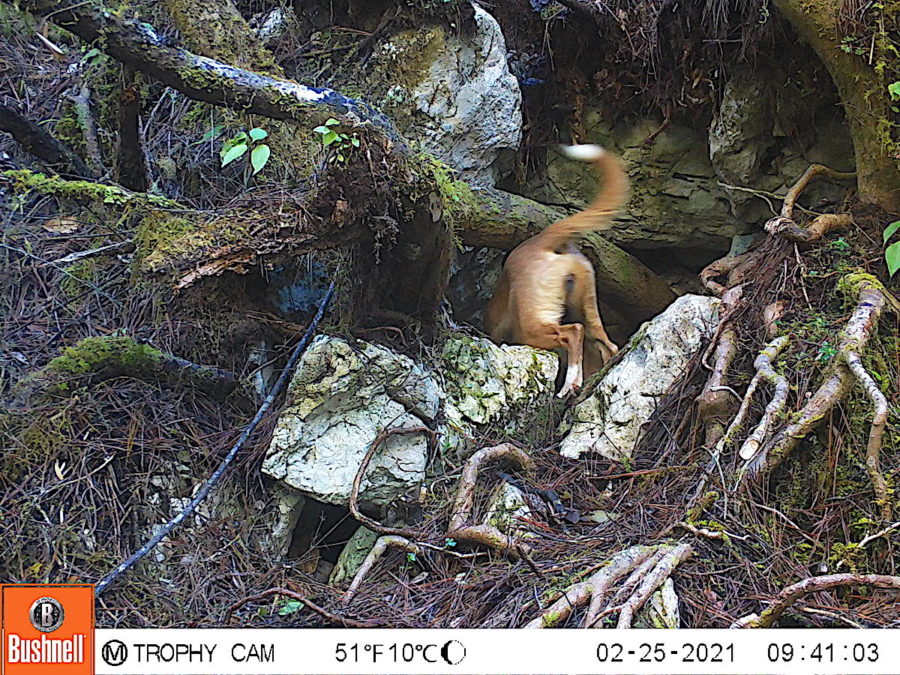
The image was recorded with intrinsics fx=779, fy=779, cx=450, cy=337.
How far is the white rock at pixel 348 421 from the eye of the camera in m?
3.61

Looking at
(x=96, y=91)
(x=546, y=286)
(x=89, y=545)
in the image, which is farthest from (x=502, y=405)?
(x=96, y=91)

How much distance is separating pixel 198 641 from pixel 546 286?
282cm

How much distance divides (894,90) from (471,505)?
252 cm

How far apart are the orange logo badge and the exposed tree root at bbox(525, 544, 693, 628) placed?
1.30 meters

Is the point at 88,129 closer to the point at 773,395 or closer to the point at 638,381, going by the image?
the point at 638,381

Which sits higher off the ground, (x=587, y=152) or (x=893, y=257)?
(x=893, y=257)

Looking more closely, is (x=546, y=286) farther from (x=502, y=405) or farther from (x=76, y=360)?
(x=76, y=360)

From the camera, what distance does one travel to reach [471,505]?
3.42 meters

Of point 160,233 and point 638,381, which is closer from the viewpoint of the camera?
point 160,233

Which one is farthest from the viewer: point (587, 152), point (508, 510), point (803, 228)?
point (587, 152)

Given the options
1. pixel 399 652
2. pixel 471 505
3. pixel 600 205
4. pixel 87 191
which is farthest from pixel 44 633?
pixel 600 205

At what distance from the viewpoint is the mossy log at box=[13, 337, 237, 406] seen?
141 inches

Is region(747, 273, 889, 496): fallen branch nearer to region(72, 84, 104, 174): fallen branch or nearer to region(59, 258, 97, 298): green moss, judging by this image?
region(59, 258, 97, 298): green moss

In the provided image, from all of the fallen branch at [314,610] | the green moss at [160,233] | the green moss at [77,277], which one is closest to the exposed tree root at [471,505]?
the fallen branch at [314,610]
